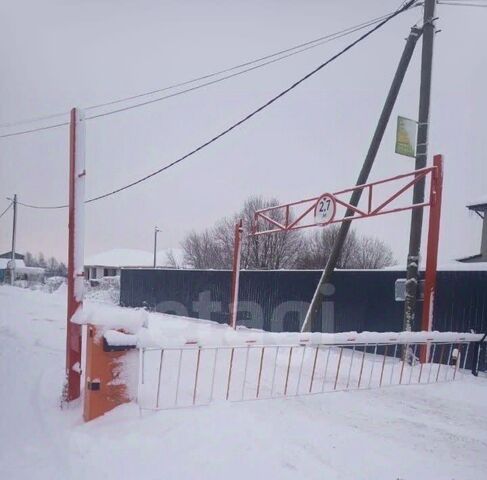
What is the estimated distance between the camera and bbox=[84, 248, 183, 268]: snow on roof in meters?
60.1

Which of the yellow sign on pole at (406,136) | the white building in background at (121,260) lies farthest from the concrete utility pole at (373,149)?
the white building in background at (121,260)

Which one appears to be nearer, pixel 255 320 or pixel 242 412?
pixel 242 412

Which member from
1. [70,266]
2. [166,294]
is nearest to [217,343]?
[70,266]

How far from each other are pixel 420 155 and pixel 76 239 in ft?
22.6

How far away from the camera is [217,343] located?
17.8 ft

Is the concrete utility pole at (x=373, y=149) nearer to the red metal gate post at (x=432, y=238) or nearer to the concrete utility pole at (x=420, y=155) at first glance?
the concrete utility pole at (x=420, y=155)

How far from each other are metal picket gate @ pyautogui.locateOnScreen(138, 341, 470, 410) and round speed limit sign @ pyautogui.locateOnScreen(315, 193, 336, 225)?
3101 mm

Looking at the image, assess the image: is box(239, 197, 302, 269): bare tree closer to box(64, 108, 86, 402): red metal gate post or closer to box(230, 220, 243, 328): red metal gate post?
box(230, 220, 243, 328): red metal gate post

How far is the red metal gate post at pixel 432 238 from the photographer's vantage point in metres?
8.16

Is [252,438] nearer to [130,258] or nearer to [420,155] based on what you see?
[420,155]

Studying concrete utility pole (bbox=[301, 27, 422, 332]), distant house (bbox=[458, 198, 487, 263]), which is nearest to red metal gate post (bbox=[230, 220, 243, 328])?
concrete utility pole (bbox=[301, 27, 422, 332])

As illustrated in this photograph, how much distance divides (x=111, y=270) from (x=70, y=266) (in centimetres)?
5927

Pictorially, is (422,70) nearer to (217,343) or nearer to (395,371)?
(395,371)

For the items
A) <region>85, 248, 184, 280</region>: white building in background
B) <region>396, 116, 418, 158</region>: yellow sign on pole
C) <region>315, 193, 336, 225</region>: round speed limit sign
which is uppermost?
<region>396, 116, 418, 158</region>: yellow sign on pole
